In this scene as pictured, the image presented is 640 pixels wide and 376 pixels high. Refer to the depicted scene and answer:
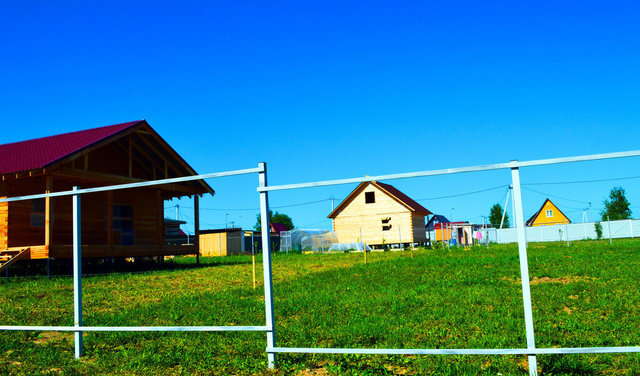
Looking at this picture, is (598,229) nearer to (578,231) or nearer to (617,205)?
(578,231)

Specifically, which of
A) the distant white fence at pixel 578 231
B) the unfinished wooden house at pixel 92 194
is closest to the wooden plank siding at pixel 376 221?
the distant white fence at pixel 578 231

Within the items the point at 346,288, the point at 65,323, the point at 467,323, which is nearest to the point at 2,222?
the point at 65,323

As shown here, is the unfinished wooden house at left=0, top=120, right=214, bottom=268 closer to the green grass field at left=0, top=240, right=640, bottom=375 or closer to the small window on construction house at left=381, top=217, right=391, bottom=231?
the green grass field at left=0, top=240, right=640, bottom=375

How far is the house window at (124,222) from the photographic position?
21533 millimetres

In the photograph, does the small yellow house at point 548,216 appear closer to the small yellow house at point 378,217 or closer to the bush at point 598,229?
the small yellow house at point 378,217

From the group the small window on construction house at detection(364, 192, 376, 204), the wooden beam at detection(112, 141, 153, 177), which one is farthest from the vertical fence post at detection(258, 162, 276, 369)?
the small window on construction house at detection(364, 192, 376, 204)

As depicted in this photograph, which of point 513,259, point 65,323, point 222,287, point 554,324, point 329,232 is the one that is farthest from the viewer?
point 329,232

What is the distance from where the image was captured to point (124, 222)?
22016 mm

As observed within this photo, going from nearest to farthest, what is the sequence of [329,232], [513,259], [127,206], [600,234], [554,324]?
[554,324]
[513,259]
[127,206]
[600,234]
[329,232]

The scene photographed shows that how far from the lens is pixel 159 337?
6.99 metres

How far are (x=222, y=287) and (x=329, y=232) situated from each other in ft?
90.9

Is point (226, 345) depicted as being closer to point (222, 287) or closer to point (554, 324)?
point (554, 324)

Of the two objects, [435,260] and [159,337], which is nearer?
[159,337]

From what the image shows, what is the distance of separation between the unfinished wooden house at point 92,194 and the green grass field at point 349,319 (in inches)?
175
